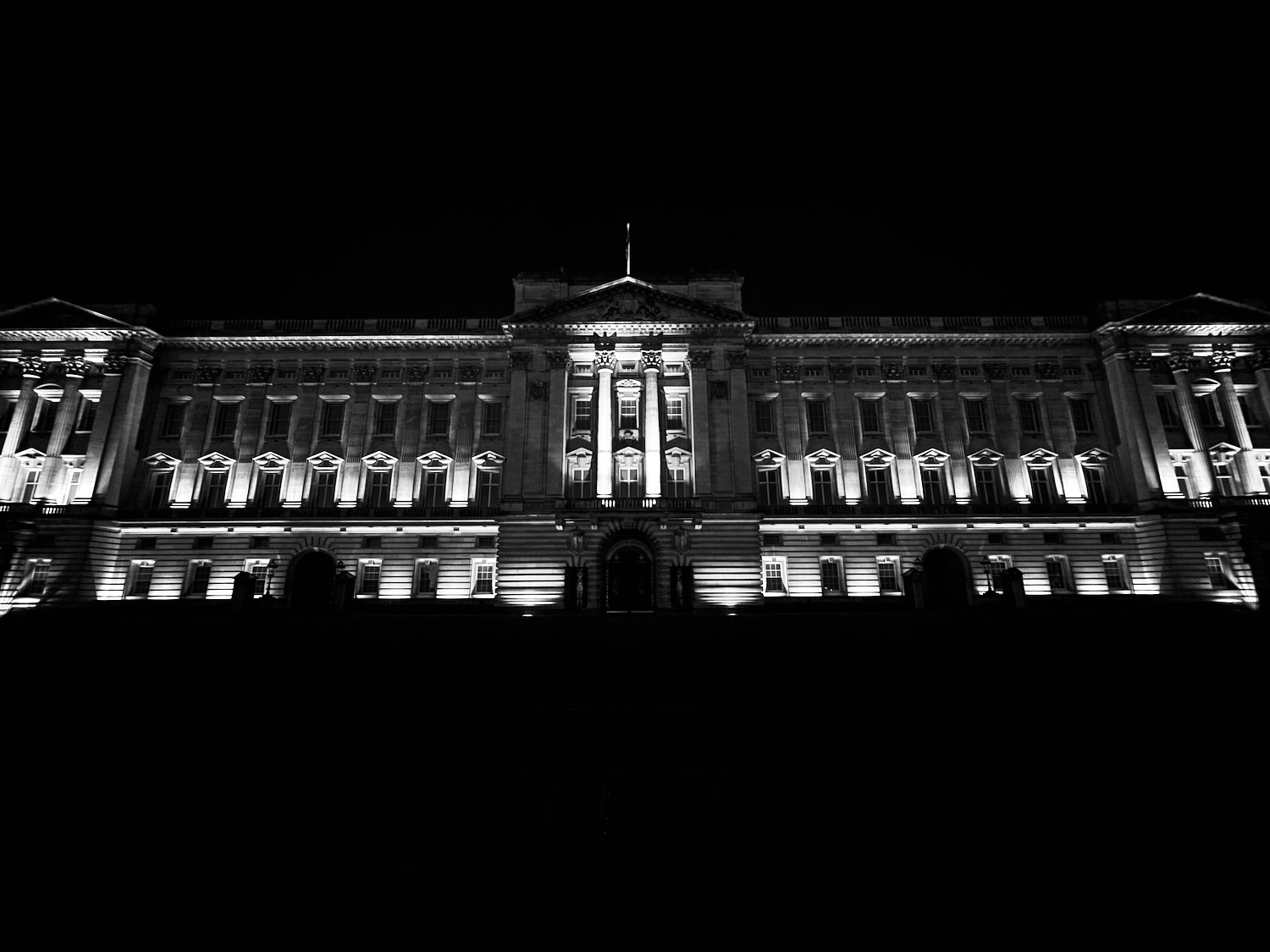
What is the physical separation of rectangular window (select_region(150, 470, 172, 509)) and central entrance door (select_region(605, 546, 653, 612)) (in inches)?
1129

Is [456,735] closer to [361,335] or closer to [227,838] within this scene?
[227,838]

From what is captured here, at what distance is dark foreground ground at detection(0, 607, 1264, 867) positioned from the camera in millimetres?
6211

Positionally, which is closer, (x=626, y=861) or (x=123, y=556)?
(x=626, y=861)

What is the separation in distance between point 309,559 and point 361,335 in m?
15.0

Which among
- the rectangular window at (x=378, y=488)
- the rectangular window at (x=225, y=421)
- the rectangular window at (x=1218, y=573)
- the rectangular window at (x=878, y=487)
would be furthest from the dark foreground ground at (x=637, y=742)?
the rectangular window at (x=225, y=421)

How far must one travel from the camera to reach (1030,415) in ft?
140

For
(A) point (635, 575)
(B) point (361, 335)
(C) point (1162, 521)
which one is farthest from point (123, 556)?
(C) point (1162, 521)

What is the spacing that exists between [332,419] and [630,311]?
20.9 metres

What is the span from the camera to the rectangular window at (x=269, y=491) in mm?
40812

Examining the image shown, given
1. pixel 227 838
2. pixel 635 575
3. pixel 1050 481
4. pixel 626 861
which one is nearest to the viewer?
pixel 626 861

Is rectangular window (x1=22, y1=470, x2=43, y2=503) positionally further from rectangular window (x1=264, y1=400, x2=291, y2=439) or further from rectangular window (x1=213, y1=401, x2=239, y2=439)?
rectangular window (x1=264, y1=400, x2=291, y2=439)

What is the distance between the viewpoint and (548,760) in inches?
343

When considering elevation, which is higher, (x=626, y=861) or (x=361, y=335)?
(x=361, y=335)

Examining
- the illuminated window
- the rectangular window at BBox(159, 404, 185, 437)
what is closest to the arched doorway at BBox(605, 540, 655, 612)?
the illuminated window
